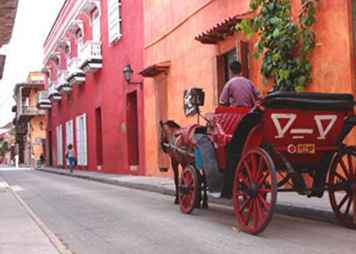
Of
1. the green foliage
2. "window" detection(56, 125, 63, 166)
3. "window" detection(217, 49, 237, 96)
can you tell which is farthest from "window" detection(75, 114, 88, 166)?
the green foliage

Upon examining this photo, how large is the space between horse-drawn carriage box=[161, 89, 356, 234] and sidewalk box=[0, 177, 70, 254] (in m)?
2.41

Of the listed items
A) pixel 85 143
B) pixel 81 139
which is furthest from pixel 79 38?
pixel 85 143

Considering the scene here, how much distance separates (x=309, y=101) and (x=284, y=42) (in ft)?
15.4

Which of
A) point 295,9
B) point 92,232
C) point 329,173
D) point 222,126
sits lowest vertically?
point 92,232

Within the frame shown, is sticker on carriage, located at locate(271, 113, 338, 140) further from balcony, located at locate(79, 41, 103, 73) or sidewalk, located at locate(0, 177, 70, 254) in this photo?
balcony, located at locate(79, 41, 103, 73)

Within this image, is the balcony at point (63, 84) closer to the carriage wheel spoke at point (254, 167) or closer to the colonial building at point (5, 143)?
the carriage wheel spoke at point (254, 167)

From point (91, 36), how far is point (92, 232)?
25.1 metres

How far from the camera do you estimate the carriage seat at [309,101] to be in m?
7.62

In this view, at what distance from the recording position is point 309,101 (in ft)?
25.4

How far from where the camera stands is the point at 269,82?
13.2 meters

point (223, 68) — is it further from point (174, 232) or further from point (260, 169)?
point (260, 169)

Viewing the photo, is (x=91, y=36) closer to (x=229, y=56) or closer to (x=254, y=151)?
(x=229, y=56)

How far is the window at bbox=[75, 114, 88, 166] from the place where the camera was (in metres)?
34.4

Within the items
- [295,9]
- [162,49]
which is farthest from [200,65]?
[295,9]
